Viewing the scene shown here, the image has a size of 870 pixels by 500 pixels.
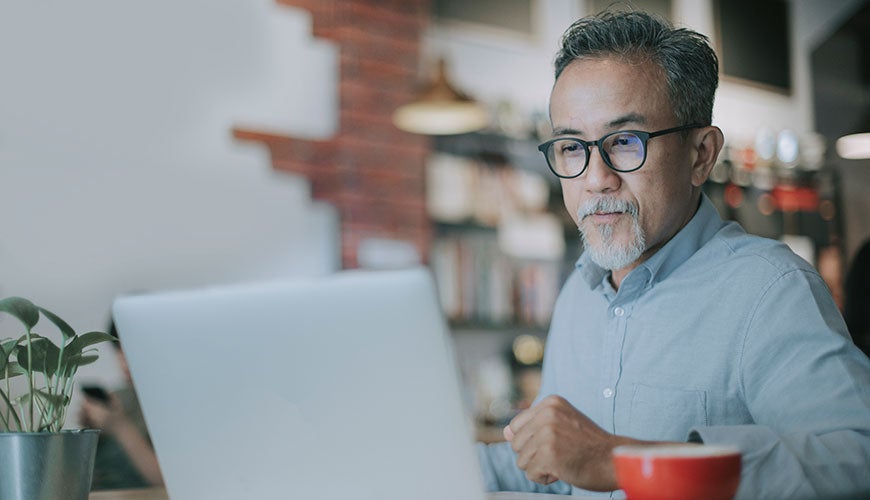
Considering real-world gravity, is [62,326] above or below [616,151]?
below

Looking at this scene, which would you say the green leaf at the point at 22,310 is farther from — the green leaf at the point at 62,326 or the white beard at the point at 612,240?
the white beard at the point at 612,240

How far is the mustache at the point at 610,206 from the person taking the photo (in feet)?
5.39

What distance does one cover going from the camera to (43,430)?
1.25 m

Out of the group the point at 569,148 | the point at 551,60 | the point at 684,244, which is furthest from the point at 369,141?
the point at 684,244

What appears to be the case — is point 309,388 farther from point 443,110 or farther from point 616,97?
point 443,110

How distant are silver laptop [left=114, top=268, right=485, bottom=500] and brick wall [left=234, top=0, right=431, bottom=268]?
10.2 ft

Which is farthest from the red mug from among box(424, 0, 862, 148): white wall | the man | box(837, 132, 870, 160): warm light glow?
box(837, 132, 870, 160): warm light glow

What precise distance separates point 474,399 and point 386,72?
162 centimetres

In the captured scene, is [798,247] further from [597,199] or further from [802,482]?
[802,482]

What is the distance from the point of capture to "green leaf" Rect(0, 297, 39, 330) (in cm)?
123

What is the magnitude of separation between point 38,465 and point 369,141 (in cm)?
326

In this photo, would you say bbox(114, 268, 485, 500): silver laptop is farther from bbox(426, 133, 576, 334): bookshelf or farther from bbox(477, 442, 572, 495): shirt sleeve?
bbox(426, 133, 576, 334): bookshelf

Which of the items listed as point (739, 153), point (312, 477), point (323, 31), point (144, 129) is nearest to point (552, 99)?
point (312, 477)

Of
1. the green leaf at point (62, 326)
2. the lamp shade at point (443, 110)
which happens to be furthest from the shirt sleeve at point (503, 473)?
the lamp shade at point (443, 110)
